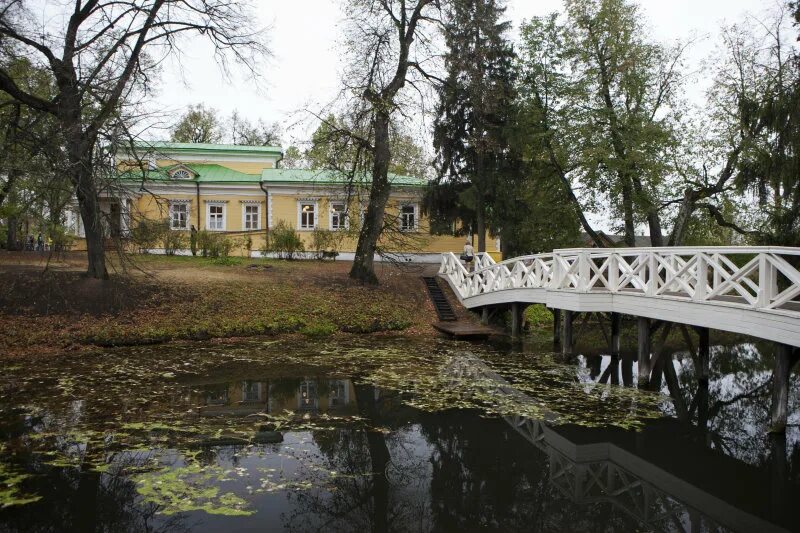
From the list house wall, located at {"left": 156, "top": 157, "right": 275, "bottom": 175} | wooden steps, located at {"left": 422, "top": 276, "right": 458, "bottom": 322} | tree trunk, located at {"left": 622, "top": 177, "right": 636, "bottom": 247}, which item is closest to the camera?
wooden steps, located at {"left": 422, "top": 276, "right": 458, "bottom": 322}

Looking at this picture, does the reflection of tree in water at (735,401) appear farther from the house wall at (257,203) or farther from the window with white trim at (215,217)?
the window with white trim at (215,217)

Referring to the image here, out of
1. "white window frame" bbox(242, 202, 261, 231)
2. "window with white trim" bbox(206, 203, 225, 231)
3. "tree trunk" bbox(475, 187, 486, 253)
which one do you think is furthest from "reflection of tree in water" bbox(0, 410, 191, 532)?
"window with white trim" bbox(206, 203, 225, 231)

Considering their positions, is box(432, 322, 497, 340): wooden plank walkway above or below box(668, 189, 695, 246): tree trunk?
below

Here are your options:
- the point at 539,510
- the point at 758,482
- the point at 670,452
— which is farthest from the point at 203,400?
the point at 758,482

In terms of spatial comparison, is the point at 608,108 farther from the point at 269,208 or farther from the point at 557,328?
the point at 269,208

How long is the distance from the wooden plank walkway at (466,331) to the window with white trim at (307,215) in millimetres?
14648

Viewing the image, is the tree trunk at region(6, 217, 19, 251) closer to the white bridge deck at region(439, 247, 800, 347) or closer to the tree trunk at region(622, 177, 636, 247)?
the white bridge deck at region(439, 247, 800, 347)

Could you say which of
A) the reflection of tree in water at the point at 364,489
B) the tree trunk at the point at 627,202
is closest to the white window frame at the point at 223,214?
the tree trunk at the point at 627,202

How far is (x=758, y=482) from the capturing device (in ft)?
22.2

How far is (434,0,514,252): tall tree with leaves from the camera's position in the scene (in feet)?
71.2

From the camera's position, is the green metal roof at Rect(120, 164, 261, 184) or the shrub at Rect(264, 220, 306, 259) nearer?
the shrub at Rect(264, 220, 306, 259)

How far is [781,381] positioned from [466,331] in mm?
9700

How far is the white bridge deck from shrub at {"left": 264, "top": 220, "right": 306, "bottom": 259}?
11000mm

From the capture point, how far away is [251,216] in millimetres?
31406
